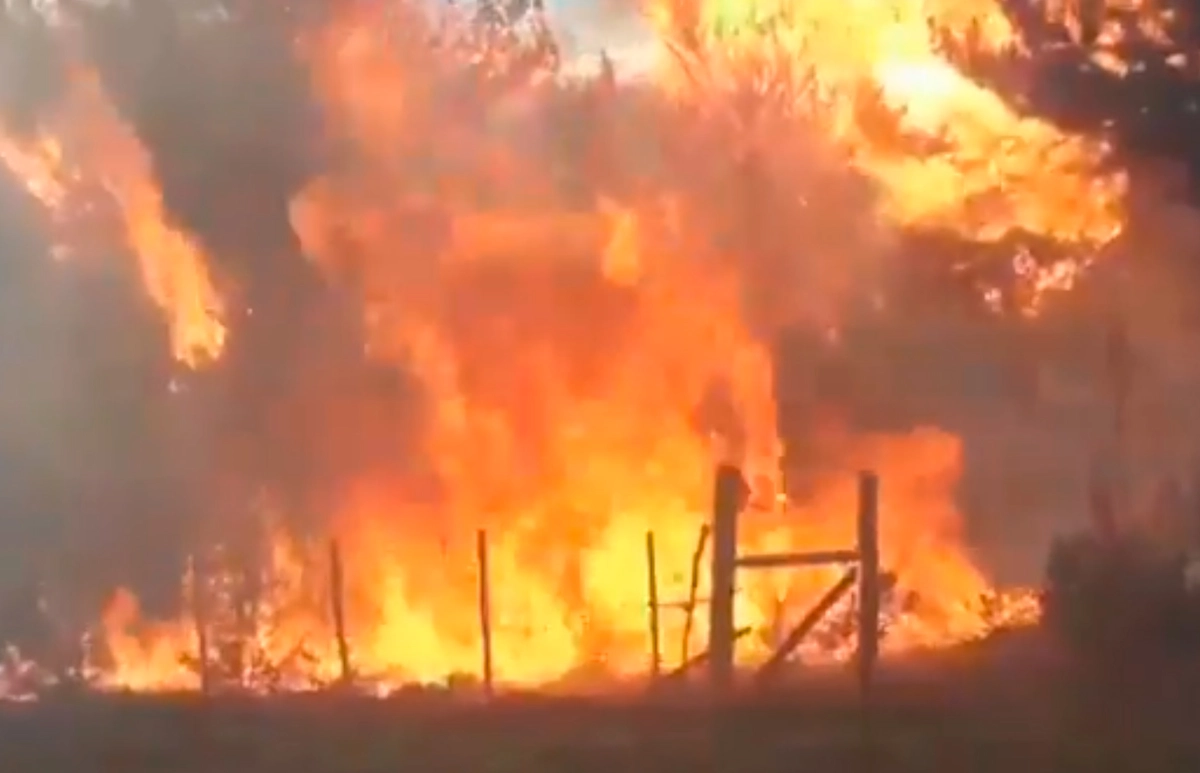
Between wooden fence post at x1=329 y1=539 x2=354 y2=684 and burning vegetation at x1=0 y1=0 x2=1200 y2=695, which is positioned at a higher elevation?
burning vegetation at x1=0 y1=0 x2=1200 y2=695

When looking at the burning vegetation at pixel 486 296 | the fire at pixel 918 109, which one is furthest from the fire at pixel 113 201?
the fire at pixel 918 109

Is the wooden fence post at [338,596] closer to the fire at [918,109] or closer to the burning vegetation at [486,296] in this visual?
the burning vegetation at [486,296]

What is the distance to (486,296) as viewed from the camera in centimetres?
349

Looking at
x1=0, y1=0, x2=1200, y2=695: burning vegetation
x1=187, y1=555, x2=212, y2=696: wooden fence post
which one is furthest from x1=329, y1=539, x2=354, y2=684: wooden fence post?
x1=187, y1=555, x2=212, y2=696: wooden fence post

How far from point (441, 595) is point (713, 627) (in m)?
0.45

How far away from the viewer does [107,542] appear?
3.48m

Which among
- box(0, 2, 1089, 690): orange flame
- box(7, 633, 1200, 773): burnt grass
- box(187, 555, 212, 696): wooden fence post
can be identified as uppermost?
box(0, 2, 1089, 690): orange flame

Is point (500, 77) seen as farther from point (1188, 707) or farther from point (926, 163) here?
point (1188, 707)

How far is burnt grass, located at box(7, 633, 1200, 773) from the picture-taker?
3.41 metres

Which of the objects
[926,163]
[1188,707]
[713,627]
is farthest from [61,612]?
[1188,707]

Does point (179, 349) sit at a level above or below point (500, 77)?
below

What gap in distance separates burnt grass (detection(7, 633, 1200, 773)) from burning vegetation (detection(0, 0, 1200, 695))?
2.7 inches

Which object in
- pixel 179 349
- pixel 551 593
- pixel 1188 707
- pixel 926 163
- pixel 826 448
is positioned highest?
pixel 926 163

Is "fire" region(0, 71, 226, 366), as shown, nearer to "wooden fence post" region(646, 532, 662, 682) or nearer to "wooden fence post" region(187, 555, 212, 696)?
"wooden fence post" region(187, 555, 212, 696)
